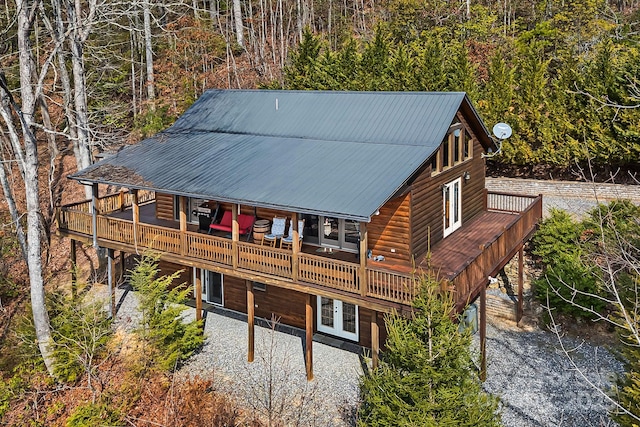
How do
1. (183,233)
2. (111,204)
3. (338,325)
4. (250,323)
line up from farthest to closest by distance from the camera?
(111,204)
(338,325)
(183,233)
(250,323)

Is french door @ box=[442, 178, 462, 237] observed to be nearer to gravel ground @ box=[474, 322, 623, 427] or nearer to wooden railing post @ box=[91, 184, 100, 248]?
gravel ground @ box=[474, 322, 623, 427]

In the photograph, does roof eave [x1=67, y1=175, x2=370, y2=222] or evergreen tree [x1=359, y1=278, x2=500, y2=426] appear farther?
roof eave [x1=67, y1=175, x2=370, y2=222]

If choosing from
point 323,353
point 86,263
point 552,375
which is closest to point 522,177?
point 552,375

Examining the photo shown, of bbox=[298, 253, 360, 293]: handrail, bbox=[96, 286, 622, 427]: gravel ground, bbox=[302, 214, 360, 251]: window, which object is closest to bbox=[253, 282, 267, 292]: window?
bbox=[96, 286, 622, 427]: gravel ground

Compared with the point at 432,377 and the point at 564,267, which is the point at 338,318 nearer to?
the point at 432,377

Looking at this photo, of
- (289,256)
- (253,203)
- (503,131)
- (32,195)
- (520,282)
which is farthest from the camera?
(503,131)

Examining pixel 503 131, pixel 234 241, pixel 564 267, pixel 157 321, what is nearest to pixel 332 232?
pixel 234 241

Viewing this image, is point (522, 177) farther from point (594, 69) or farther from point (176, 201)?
point (176, 201)
